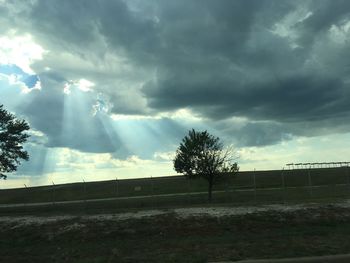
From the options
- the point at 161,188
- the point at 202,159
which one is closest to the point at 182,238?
the point at 202,159

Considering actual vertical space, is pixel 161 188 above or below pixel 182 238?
above

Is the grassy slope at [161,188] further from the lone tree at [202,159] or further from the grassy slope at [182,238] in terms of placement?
the grassy slope at [182,238]

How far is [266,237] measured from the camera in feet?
41.7

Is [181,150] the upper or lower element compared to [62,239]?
upper

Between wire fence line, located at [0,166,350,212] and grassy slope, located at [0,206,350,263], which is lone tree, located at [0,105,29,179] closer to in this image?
wire fence line, located at [0,166,350,212]

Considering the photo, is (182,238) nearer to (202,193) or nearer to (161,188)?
(202,193)

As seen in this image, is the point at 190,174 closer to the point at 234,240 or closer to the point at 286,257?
the point at 234,240

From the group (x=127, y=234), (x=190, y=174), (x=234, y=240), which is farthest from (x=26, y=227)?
(x=190, y=174)

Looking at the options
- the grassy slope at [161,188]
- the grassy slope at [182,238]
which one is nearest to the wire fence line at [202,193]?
the grassy slope at [161,188]

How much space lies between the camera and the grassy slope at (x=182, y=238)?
36.1ft

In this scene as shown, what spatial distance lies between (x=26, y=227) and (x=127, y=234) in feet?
13.4

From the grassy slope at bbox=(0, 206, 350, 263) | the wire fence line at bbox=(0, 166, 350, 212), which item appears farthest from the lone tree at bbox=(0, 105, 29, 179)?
the grassy slope at bbox=(0, 206, 350, 263)

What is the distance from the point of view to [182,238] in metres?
13.3

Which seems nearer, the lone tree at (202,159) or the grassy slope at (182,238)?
the grassy slope at (182,238)
